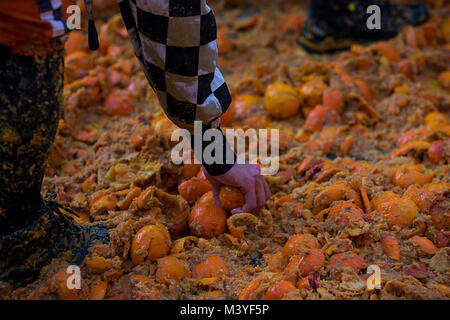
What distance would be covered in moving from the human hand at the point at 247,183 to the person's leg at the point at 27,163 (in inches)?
21.8

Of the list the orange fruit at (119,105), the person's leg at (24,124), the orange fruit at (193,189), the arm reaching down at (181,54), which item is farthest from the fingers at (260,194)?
the orange fruit at (119,105)

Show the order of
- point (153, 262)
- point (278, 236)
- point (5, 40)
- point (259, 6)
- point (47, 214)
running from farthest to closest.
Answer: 1. point (259, 6)
2. point (278, 236)
3. point (153, 262)
4. point (47, 214)
5. point (5, 40)

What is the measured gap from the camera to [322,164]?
83.4 inches

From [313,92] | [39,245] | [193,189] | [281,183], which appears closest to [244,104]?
[313,92]

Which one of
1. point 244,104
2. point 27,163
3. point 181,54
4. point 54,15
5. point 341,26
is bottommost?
point 244,104

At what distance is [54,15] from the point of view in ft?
3.68

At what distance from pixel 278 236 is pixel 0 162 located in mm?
1035

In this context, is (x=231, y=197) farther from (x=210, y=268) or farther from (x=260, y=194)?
(x=210, y=268)

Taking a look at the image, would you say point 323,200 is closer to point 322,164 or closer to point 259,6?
point 322,164

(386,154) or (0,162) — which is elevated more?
(0,162)

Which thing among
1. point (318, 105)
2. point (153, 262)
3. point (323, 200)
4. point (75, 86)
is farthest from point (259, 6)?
point (153, 262)

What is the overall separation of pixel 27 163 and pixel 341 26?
267 cm

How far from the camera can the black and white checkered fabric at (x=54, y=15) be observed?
110cm

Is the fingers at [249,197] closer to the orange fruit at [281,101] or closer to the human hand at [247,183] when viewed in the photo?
the human hand at [247,183]
